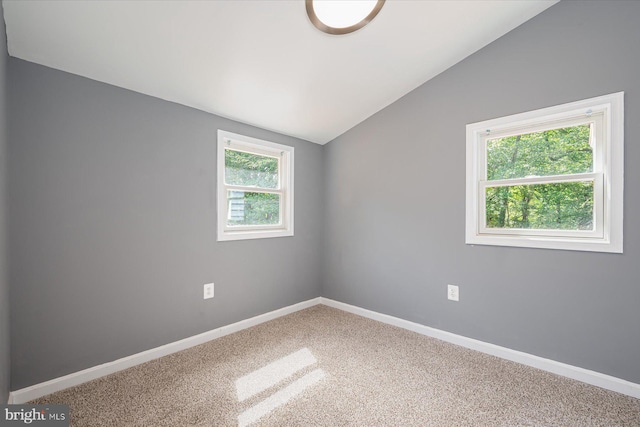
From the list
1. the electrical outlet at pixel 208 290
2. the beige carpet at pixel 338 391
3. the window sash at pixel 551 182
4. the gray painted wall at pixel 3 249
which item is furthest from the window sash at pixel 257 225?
the window sash at pixel 551 182

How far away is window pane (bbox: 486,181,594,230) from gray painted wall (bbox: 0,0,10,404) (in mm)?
3090

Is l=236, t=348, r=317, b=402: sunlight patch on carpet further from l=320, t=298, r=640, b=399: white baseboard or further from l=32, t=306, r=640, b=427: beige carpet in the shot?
l=320, t=298, r=640, b=399: white baseboard

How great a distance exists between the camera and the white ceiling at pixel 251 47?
4.81 ft

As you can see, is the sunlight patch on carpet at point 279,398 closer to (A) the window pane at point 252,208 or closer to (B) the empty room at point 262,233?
(B) the empty room at point 262,233

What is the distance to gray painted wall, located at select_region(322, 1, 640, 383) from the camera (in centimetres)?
171

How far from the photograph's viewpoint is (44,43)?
1.51 m

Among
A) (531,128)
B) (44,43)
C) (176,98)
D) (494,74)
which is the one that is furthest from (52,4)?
(531,128)

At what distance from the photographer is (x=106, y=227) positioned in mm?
1862

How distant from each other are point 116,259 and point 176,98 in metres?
1.27

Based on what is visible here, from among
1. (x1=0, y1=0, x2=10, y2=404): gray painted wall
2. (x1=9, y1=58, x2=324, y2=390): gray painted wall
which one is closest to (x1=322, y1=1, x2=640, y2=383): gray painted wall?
(x1=9, y1=58, x2=324, y2=390): gray painted wall

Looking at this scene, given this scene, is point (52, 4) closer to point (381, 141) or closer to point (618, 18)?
point (381, 141)

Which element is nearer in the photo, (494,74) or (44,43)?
(44,43)

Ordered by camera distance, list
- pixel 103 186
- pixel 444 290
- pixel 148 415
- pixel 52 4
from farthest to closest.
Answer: pixel 444 290
pixel 103 186
pixel 148 415
pixel 52 4

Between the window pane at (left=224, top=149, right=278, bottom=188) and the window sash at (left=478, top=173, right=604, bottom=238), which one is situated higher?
the window pane at (left=224, top=149, right=278, bottom=188)
